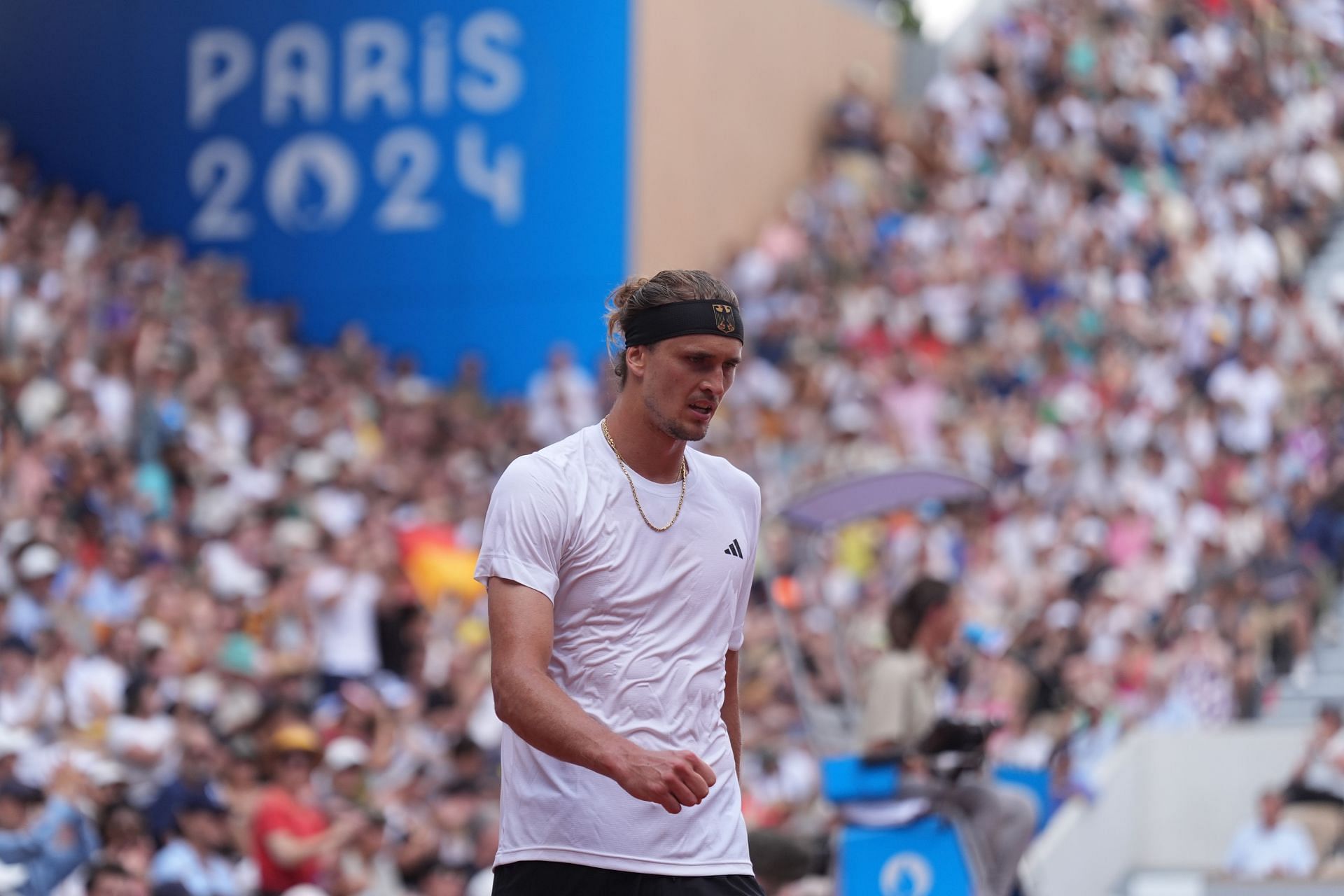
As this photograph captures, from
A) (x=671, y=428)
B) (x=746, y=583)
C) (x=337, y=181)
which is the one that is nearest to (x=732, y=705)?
(x=746, y=583)

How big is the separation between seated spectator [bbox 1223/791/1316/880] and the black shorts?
26.5ft

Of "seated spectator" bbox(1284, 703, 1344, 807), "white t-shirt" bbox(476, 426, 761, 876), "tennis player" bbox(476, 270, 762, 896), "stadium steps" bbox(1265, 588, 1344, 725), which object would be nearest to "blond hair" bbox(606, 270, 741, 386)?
"tennis player" bbox(476, 270, 762, 896)

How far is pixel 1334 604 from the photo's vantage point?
15539mm

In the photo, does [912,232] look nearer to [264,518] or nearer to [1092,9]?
[1092,9]

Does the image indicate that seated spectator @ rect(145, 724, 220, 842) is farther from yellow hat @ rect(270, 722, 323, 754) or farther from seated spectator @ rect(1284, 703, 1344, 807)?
seated spectator @ rect(1284, 703, 1344, 807)

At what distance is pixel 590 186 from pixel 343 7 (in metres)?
3.33

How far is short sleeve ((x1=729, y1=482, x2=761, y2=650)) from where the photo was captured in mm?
4305

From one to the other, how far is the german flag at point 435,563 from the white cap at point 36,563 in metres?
3.51

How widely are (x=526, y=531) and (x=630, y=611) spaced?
27 cm

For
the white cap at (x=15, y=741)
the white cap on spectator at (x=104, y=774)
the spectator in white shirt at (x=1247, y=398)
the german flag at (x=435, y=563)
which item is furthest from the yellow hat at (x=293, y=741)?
the spectator in white shirt at (x=1247, y=398)

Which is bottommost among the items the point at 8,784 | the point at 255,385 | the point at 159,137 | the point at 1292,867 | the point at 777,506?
the point at 1292,867

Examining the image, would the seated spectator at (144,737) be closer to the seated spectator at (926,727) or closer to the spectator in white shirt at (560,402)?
the seated spectator at (926,727)

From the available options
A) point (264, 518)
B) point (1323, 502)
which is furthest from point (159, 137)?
point (1323, 502)

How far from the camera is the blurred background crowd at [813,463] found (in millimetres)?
10203
